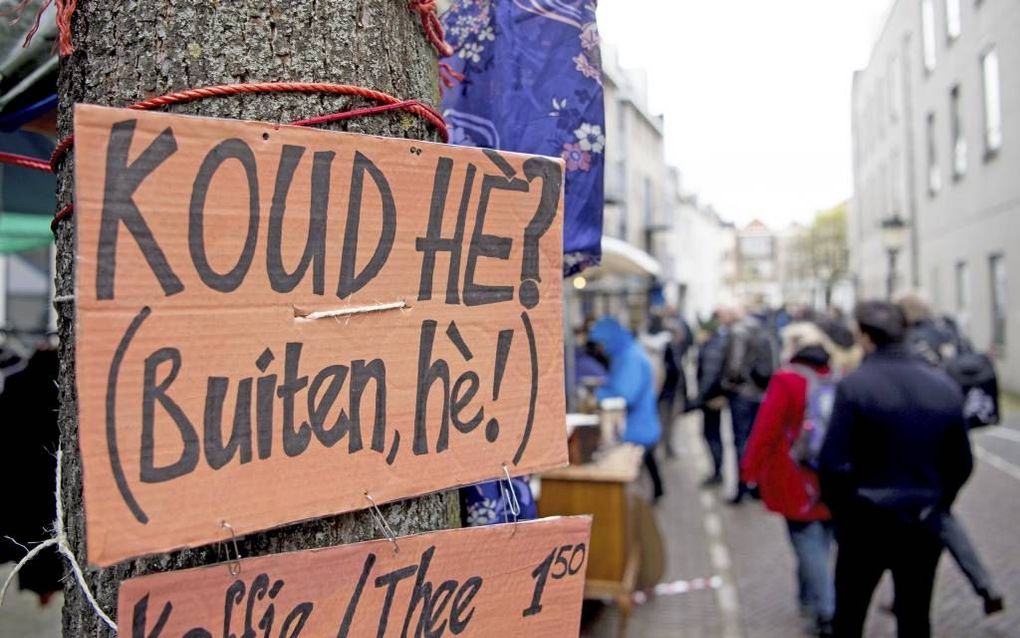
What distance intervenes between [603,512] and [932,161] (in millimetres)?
17543

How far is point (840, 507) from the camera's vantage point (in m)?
3.24

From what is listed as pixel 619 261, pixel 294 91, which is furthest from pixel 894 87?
pixel 294 91

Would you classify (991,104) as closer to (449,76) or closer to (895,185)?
(895,185)

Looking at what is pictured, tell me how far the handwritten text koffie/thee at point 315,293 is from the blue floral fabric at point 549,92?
1.87 feet

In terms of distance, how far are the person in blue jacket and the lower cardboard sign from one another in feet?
16.3

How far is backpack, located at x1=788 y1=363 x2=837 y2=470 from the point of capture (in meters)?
4.18

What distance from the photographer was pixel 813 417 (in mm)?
4277

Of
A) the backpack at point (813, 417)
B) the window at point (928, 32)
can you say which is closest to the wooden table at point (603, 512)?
the backpack at point (813, 417)

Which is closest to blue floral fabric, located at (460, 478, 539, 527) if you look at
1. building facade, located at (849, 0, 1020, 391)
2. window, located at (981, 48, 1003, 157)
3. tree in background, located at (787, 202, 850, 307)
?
A: building facade, located at (849, 0, 1020, 391)

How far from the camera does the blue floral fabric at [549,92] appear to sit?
1.81m

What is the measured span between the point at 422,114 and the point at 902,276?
75.8 ft

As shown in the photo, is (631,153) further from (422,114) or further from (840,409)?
(422,114)

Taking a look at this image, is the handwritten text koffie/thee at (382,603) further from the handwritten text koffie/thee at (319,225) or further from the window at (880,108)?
the window at (880,108)

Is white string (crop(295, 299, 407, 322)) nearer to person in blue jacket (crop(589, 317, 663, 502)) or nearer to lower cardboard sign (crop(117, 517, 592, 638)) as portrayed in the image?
lower cardboard sign (crop(117, 517, 592, 638))
